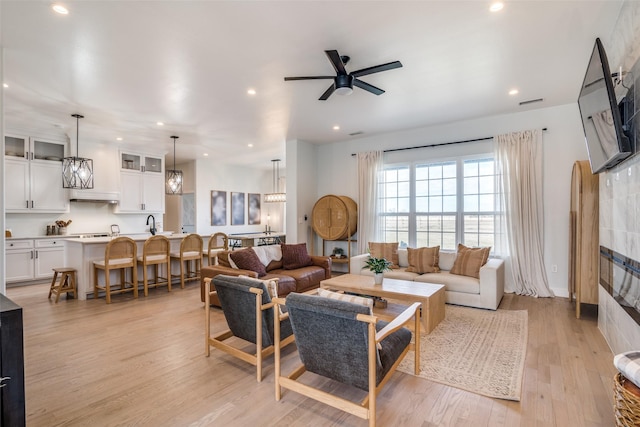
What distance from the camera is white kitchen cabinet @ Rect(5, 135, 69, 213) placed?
18.5 feet

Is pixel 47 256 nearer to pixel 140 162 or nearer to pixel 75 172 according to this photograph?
pixel 75 172

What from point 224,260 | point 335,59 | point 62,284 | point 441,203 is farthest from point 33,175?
point 441,203

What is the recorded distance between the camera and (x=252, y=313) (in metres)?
2.53

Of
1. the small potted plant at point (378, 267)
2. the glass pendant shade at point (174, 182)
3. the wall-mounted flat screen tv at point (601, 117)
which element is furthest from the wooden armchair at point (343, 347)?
the glass pendant shade at point (174, 182)

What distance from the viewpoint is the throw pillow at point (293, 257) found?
488 centimetres

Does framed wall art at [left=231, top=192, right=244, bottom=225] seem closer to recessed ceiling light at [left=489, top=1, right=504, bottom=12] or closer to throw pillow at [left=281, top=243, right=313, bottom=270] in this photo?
throw pillow at [left=281, top=243, right=313, bottom=270]

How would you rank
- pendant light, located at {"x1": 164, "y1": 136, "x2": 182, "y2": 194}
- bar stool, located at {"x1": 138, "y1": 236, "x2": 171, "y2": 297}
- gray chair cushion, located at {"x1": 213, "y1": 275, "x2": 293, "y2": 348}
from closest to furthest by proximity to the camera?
gray chair cushion, located at {"x1": 213, "y1": 275, "x2": 293, "y2": 348}
bar stool, located at {"x1": 138, "y1": 236, "x2": 171, "y2": 297}
pendant light, located at {"x1": 164, "y1": 136, "x2": 182, "y2": 194}

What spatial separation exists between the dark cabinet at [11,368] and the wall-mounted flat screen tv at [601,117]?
3.72 m

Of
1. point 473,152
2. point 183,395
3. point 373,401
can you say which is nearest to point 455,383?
point 373,401

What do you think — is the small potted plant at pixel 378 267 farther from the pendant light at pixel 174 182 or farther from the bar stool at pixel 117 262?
the pendant light at pixel 174 182

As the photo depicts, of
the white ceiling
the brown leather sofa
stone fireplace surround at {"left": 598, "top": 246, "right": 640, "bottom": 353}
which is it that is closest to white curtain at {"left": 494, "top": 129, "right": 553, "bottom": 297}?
the white ceiling

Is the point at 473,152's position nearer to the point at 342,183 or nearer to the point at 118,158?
the point at 342,183

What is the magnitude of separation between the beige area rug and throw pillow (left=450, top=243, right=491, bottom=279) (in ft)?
2.28

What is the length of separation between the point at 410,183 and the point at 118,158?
635cm
